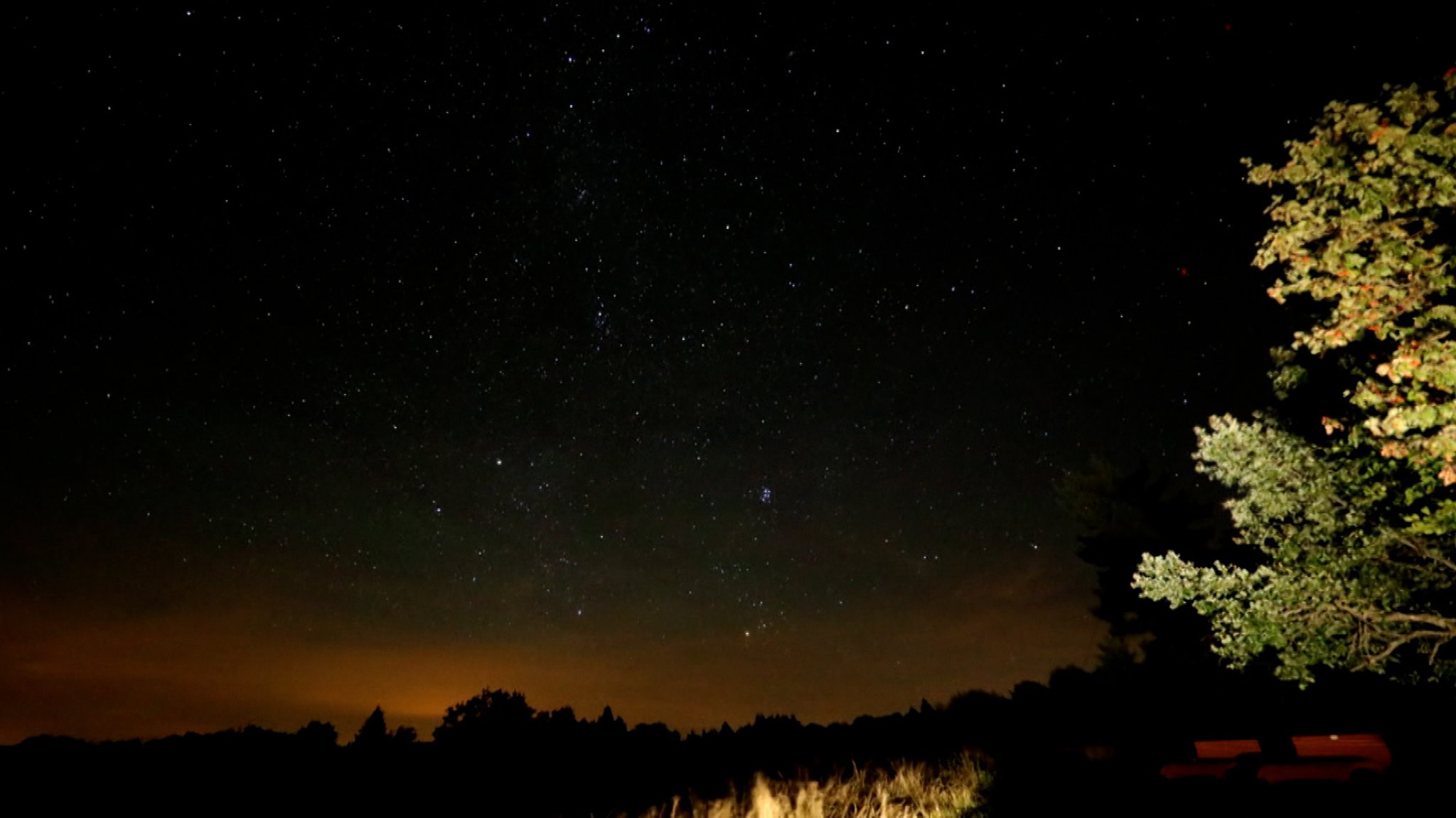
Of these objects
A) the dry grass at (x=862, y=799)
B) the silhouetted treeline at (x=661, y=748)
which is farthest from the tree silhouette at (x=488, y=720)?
the dry grass at (x=862, y=799)

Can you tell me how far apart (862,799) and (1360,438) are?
7.05 meters

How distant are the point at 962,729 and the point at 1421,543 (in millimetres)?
14194

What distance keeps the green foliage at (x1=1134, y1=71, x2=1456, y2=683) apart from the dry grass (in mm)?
4872

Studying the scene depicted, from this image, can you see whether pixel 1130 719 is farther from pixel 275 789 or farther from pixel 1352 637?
pixel 275 789

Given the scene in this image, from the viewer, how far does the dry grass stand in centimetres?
637

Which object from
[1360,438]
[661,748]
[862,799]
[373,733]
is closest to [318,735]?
[373,733]

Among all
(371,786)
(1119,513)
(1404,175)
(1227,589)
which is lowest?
(371,786)

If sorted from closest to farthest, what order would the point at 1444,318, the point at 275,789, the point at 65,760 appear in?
1. the point at 1444,318
2. the point at 275,789
3. the point at 65,760

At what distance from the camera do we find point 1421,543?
924 cm

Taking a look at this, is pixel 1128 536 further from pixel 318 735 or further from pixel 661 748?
pixel 318 735

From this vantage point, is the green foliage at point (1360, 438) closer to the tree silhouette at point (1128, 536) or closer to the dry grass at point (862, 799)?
the dry grass at point (862, 799)

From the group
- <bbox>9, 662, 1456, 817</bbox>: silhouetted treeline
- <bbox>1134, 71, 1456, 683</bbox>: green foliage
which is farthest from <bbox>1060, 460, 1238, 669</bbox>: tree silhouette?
<bbox>1134, 71, 1456, 683</bbox>: green foliage

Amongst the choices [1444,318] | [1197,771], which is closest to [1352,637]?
[1197,771]

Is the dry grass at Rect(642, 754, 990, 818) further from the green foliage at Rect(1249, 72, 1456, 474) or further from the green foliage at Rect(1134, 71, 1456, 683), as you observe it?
the green foliage at Rect(1249, 72, 1456, 474)
